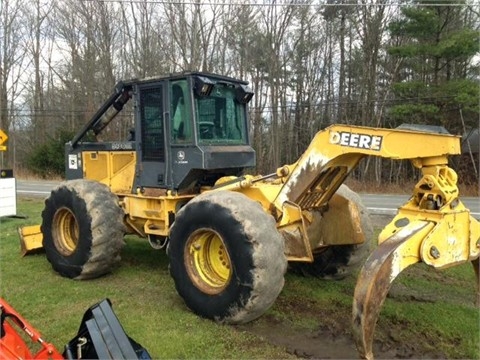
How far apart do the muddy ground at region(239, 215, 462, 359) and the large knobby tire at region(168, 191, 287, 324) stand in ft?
1.07

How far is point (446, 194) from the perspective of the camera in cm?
386

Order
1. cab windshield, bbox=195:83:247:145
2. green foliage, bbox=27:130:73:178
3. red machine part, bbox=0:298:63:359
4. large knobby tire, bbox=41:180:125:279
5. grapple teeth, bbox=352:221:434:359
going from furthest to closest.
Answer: green foliage, bbox=27:130:73:178
large knobby tire, bbox=41:180:125:279
cab windshield, bbox=195:83:247:145
grapple teeth, bbox=352:221:434:359
red machine part, bbox=0:298:63:359

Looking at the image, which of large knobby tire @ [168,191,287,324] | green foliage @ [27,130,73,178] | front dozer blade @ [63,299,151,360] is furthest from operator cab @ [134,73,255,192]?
green foliage @ [27,130,73,178]

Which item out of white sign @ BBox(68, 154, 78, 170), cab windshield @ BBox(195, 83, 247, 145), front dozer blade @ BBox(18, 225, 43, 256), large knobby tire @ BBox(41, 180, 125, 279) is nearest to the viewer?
cab windshield @ BBox(195, 83, 247, 145)

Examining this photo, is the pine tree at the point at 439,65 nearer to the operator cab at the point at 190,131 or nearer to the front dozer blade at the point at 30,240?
the operator cab at the point at 190,131

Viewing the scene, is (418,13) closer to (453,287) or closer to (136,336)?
(453,287)

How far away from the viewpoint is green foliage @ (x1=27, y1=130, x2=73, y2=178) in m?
30.0

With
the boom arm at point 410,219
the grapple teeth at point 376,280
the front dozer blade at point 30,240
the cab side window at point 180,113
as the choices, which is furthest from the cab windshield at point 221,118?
the front dozer blade at point 30,240

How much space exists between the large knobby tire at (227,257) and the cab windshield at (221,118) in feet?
4.00

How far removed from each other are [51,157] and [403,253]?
29.3 m

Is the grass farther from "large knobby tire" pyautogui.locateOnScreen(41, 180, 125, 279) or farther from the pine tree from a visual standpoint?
the pine tree

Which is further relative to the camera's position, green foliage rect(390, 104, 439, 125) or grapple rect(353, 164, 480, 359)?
green foliage rect(390, 104, 439, 125)

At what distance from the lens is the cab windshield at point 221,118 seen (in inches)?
226

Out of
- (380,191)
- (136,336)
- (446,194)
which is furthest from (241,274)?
(380,191)
